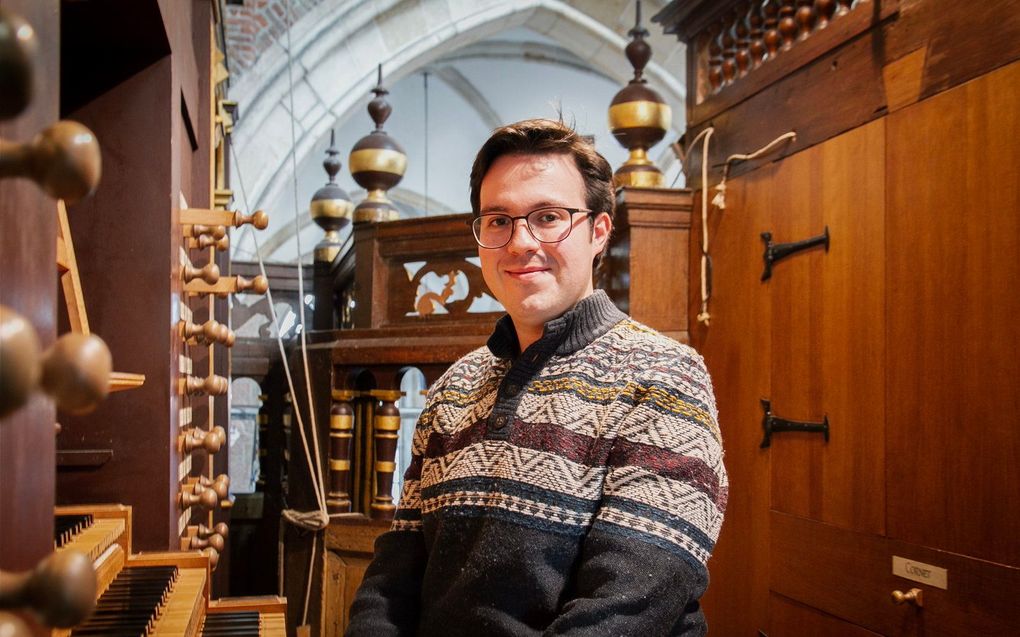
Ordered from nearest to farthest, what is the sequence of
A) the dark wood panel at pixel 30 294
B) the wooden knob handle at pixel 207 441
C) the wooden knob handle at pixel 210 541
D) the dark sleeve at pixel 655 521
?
the dark wood panel at pixel 30 294 < the dark sleeve at pixel 655 521 < the wooden knob handle at pixel 207 441 < the wooden knob handle at pixel 210 541

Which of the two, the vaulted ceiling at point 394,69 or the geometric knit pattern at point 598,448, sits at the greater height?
the vaulted ceiling at point 394,69

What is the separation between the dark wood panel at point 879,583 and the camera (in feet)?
6.29

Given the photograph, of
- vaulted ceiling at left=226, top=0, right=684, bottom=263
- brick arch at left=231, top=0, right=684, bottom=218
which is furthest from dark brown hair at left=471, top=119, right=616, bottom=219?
brick arch at left=231, top=0, right=684, bottom=218

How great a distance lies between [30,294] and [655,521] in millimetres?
840

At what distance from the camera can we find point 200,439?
2242 mm

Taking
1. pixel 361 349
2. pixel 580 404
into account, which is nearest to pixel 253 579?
pixel 361 349

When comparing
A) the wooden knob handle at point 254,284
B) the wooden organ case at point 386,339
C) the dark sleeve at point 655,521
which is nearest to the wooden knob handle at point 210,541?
the wooden organ case at point 386,339

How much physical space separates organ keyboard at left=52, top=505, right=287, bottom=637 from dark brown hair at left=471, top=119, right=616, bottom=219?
0.92 meters

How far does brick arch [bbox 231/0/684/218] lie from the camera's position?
6797mm

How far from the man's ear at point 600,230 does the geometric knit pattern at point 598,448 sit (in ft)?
0.45

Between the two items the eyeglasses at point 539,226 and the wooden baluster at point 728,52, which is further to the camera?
the wooden baluster at point 728,52

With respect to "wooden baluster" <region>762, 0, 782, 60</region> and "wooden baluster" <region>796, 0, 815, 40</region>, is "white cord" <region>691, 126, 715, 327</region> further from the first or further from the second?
"wooden baluster" <region>796, 0, 815, 40</region>

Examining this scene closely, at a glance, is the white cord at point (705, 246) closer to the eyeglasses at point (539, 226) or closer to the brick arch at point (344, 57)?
the eyeglasses at point (539, 226)

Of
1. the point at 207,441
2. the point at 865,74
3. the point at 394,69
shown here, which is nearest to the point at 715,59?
the point at 865,74
